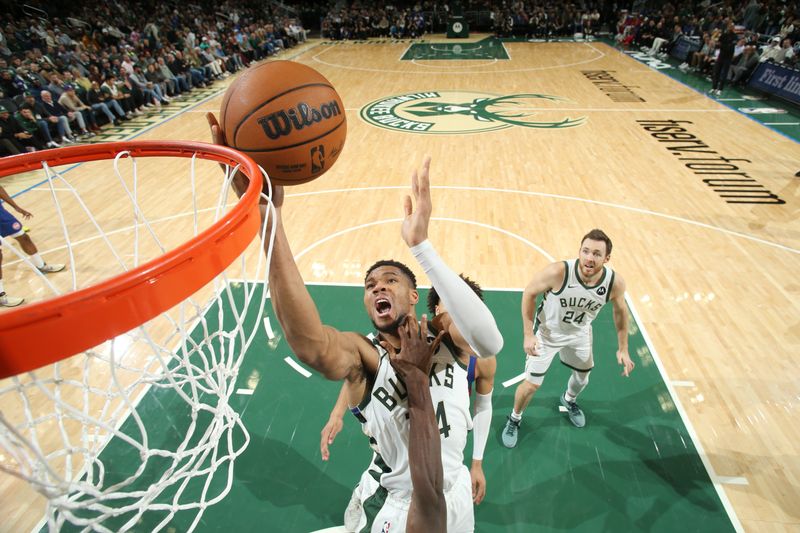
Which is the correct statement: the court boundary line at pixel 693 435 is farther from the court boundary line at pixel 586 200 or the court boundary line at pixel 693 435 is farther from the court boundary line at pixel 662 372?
the court boundary line at pixel 586 200

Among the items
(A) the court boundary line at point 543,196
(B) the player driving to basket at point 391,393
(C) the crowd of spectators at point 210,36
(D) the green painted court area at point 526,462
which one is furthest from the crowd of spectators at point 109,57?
(B) the player driving to basket at point 391,393

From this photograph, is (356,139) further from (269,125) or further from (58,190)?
(269,125)

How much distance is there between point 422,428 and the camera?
1.67 metres

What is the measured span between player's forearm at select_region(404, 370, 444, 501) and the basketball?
1036 mm

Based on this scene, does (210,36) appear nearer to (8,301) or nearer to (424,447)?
(8,301)

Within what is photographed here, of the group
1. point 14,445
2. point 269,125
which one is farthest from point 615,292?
point 14,445

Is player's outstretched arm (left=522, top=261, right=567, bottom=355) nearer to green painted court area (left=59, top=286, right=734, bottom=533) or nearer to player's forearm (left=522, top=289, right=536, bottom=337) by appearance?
player's forearm (left=522, top=289, right=536, bottom=337)

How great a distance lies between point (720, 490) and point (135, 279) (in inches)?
146

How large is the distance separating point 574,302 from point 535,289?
0.91 ft

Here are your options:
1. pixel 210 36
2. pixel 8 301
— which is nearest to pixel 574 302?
pixel 8 301

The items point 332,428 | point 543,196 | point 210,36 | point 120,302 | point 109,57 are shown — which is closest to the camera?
point 120,302

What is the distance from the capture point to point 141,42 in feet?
53.8

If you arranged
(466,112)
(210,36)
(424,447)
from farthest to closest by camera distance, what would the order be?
(210,36)
(466,112)
(424,447)

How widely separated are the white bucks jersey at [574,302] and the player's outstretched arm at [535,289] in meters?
0.04
